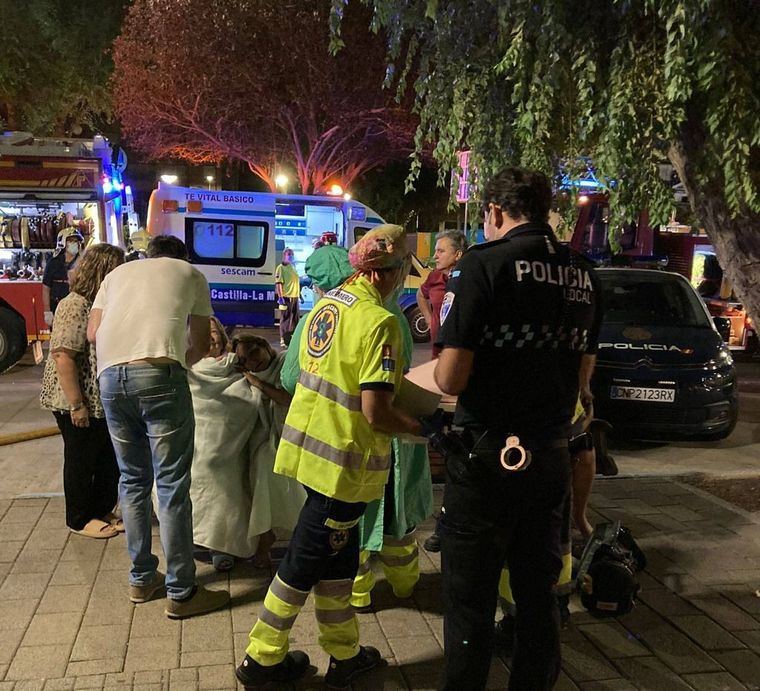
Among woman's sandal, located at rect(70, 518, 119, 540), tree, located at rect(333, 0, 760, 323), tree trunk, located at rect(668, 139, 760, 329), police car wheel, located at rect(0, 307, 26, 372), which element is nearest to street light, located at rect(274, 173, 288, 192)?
police car wheel, located at rect(0, 307, 26, 372)

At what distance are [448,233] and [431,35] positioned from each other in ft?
5.19

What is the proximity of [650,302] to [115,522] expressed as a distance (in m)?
5.68

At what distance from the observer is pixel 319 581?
2.71 meters

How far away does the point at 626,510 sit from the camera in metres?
4.79

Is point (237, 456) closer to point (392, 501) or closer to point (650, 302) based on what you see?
point (392, 501)

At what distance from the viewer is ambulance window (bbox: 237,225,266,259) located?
13141 mm

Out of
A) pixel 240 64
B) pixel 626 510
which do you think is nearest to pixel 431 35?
pixel 626 510

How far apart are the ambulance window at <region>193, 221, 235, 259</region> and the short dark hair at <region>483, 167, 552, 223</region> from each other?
36.8 feet

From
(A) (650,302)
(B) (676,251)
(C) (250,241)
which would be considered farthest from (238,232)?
(B) (676,251)

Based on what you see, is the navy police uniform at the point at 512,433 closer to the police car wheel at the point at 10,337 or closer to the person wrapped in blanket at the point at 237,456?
the person wrapped in blanket at the point at 237,456

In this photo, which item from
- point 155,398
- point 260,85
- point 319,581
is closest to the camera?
point 319,581

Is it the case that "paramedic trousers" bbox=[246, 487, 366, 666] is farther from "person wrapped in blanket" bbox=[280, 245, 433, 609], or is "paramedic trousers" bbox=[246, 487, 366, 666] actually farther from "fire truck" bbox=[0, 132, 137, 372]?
"fire truck" bbox=[0, 132, 137, 372]

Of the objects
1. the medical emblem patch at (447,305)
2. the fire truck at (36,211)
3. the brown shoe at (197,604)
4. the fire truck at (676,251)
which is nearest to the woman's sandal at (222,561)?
the brown shoe at (197,604)

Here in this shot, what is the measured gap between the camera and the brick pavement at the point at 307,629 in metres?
2.87
